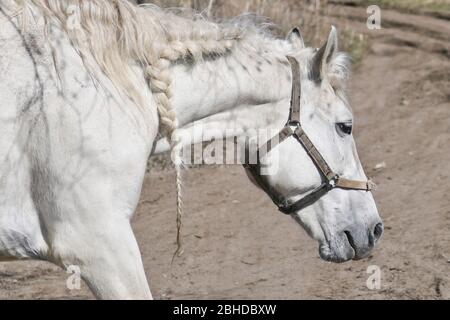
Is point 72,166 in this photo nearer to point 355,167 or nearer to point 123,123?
point 123,123

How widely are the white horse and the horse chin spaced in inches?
29.2

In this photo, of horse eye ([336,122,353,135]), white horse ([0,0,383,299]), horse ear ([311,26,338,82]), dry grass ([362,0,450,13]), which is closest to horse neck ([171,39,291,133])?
white horse ([0,0,383,299])

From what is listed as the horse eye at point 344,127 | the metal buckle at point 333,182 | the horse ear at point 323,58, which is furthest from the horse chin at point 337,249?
the horse ear at point 323,58

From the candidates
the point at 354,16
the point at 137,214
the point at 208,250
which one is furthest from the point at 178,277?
the point at 354,16

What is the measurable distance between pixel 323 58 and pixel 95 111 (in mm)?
1096

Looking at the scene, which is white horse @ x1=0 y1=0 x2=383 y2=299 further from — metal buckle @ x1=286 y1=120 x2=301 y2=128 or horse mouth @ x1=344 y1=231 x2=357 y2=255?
horse mouth @ x1=344 y1=231 x2=357 y2=255

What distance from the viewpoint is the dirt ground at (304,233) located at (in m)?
5.87

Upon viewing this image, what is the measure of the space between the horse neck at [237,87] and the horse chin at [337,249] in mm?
609

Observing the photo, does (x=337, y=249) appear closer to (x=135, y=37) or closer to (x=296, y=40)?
(x=296, y=40)

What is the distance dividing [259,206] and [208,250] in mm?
839

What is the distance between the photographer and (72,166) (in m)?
3.28

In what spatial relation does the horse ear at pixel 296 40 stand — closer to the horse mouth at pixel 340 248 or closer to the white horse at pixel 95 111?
the white horse at pixel 95 111

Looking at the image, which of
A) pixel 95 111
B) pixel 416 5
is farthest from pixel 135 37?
pixel 416 5

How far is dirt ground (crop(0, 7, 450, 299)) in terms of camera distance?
587cm
